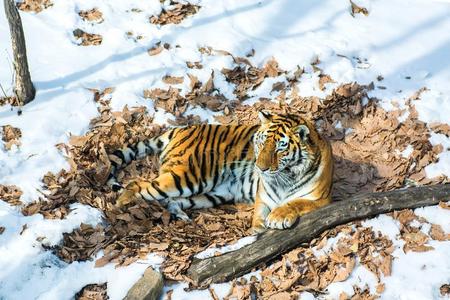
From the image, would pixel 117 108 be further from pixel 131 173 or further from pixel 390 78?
pixel 390 78

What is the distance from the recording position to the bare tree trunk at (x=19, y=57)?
21.9 feet

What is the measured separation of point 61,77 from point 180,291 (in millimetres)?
3362

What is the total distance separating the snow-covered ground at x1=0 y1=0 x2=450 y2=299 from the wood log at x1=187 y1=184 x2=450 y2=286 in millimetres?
141

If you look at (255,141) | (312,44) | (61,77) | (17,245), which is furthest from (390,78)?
(17,245)

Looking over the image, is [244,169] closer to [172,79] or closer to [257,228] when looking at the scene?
[257,228]

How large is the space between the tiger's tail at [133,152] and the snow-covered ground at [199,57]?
0.52 metres

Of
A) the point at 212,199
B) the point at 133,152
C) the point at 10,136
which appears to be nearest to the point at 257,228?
the point at 212,199

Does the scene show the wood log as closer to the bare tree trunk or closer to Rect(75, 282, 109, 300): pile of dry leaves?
Rect(75, 282, 109, 300): pile of dry leaves

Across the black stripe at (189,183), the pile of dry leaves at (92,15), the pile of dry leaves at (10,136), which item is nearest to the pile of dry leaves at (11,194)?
the pile of dry leaves at (10,136)

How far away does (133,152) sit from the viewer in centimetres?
668

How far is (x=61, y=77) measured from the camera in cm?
744

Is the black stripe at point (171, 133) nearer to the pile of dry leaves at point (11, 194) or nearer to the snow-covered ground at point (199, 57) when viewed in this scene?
the snow-covered ground at point (199, 57)

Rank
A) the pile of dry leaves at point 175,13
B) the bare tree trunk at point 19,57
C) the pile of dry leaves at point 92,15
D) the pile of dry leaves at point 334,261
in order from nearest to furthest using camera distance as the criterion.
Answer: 1. the pile of dry leaves at point 334,261
2. the bare tree trunk at point 19,57
3. the pile of dry leaves at point 92,15
4. the pile of dry leaves at point 175,13

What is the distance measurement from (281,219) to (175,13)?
4.00 m
